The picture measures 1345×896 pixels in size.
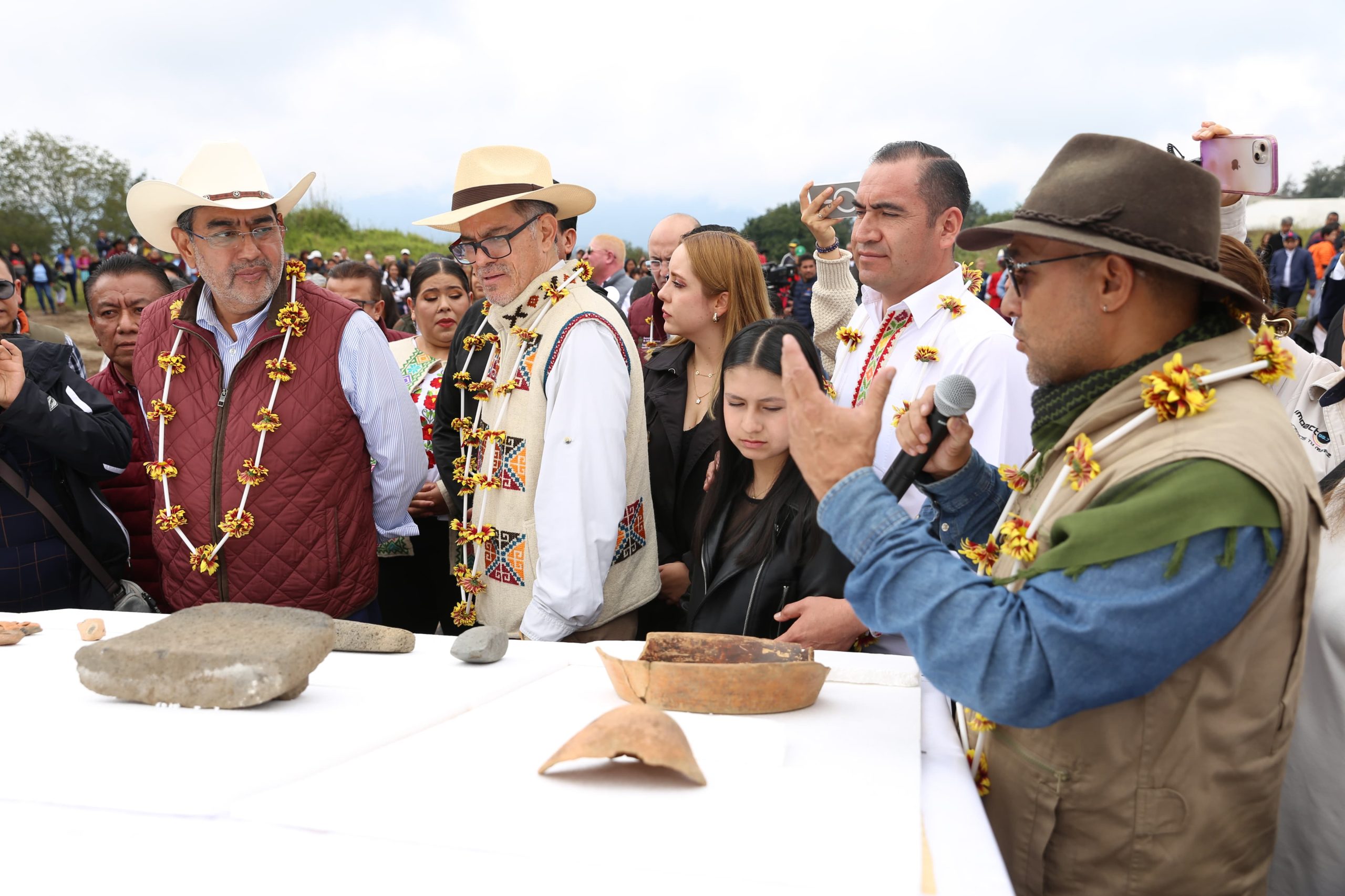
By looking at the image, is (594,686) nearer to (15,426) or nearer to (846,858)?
(846,858)

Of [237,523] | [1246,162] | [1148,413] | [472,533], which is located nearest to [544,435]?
[472,533]

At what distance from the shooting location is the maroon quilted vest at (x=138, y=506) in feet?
12.4

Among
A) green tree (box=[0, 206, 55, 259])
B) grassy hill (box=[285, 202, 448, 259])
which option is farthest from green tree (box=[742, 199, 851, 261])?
green tree (box=[0, 206, 55, 259])

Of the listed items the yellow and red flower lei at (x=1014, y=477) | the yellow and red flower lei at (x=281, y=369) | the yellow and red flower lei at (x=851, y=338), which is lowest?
the yellow and red flower lei at (x=1014, y=477)

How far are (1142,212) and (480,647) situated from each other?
5.35 feet

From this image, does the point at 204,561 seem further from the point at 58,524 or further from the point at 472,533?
the point at 472,533

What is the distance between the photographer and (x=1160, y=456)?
1524 millimetres

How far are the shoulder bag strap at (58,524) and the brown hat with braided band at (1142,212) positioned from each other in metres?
3.24

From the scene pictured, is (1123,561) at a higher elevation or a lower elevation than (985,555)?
higher

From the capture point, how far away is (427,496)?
4.00 meters

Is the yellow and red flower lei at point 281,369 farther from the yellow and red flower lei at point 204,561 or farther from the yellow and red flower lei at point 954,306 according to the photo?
the yellow and red flower lei at point 954,306

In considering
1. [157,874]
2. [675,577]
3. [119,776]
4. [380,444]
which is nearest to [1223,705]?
[157,874]

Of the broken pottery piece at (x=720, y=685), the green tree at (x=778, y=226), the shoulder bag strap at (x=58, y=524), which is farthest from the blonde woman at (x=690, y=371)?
the green tree at (x=778, y=226)

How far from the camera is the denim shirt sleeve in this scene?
144 centimetres
